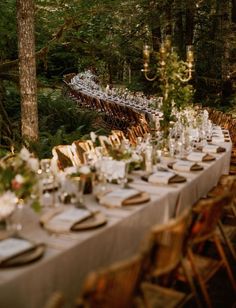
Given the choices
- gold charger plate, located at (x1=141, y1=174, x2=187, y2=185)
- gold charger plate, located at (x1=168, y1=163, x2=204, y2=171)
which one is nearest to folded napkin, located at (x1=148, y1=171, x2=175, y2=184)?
gold charger plate, located at (x1=141, y1=174, x2=187, y2=185)

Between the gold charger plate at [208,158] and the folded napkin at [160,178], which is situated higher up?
the folded napkin at [160,178]

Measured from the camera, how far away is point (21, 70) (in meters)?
8.66

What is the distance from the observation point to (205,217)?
3.43 m

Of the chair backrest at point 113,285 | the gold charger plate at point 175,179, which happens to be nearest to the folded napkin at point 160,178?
the gold charger plate at point 175,179

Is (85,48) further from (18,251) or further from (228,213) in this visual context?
(18,251)

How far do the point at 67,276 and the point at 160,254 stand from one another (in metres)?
0.56

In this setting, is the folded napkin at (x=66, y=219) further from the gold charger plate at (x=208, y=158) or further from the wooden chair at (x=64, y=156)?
the wooden chair at (x=64, y=156)

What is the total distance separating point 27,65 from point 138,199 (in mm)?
5441

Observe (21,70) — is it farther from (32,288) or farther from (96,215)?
(32,288)

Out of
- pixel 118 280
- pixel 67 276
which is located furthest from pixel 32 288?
pixel 118 280

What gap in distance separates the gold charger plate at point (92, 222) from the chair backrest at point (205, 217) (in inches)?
24.7

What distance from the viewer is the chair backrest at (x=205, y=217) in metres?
3.34

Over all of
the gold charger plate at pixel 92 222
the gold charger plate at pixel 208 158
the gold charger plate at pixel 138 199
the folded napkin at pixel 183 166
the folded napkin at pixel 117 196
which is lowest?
the gold charger plate at pixel 208 158

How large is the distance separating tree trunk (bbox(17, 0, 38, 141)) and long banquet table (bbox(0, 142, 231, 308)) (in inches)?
185
